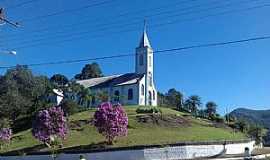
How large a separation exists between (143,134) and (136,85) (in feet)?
136

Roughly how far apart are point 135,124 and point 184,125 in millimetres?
7398

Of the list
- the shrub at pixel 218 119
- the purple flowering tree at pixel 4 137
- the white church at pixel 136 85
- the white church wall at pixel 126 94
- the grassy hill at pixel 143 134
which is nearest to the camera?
the grassy hill at pixel 143 134

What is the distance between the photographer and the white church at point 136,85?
340 ft

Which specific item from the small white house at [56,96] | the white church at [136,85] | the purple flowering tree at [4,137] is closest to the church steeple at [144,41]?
the white church at [136,85]

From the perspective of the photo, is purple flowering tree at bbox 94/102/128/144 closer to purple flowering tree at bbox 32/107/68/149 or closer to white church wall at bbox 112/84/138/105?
purple flowering tree at bbox 32/107/68/149

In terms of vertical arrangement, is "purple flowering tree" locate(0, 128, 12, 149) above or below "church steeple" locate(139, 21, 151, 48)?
below

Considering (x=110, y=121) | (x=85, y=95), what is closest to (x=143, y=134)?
(x=110, y=121)

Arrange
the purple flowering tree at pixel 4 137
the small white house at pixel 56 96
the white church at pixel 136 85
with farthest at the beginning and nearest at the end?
the small white house at pixel 56 96, the white church at pixel 136 85, the purple flowering tree at pixel 4 137

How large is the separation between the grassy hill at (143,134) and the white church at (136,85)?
19.1 m

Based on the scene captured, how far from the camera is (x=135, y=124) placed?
233ft

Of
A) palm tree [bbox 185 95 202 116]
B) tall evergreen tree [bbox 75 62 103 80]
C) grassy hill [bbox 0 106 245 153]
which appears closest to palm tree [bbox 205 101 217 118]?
palm tree [bbox 185 95 202 116]

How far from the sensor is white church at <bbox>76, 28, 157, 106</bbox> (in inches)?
4080

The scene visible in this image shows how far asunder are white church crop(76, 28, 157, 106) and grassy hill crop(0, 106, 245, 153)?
750 inches

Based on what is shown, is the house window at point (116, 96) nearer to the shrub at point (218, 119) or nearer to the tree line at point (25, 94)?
the tree line at point (25, 94)
